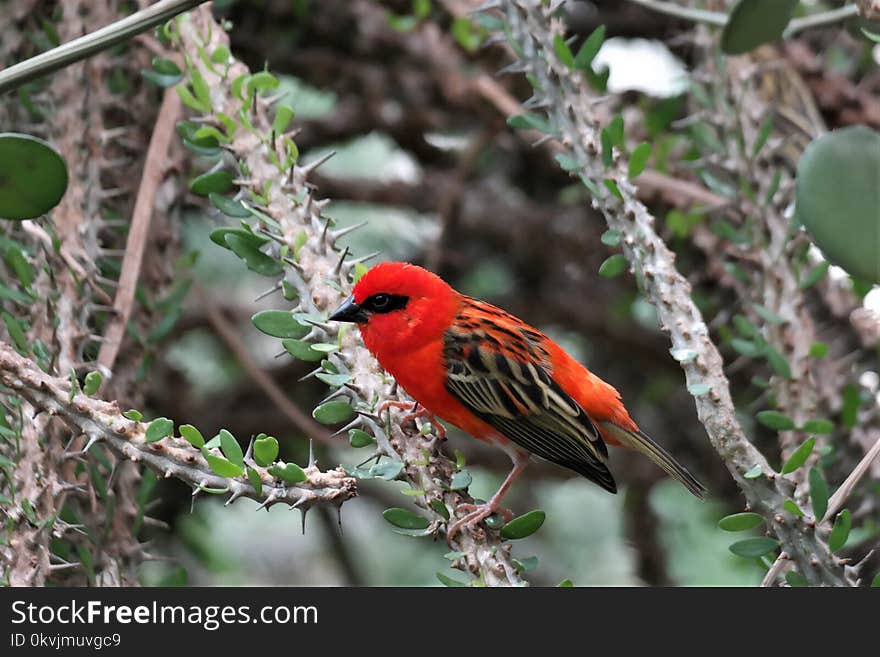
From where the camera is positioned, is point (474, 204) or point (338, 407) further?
point (474, 204)

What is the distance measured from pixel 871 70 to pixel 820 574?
2.07 m

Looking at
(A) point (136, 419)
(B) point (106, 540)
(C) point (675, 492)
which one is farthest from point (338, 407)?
(C) point (675, 492)

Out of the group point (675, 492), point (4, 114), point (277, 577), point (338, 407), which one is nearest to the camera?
point (338, 407)

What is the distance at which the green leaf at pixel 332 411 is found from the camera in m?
1.82

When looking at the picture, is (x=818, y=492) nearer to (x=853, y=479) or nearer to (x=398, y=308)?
(x=853, y=479)

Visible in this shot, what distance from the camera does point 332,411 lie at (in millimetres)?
1846

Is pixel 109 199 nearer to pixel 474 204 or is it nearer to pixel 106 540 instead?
pixel 106 540

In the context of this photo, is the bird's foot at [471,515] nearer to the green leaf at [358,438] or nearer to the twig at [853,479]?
the green leaf at [358,438]

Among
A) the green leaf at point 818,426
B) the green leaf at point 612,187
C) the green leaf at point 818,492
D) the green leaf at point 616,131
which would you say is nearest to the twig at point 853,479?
the green leaf at point 818,492

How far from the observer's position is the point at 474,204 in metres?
3.63

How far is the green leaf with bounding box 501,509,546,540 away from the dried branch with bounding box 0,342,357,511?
1.08ft

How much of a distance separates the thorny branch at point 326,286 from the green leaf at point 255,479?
12.6 inches

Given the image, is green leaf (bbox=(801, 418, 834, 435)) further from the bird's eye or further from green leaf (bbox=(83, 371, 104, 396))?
green leaf (bbox=(83, 371, 104, 396))

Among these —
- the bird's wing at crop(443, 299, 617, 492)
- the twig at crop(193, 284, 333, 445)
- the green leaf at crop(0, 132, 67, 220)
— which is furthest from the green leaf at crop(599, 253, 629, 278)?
the twig at crop(193, 284, 333, 445)
